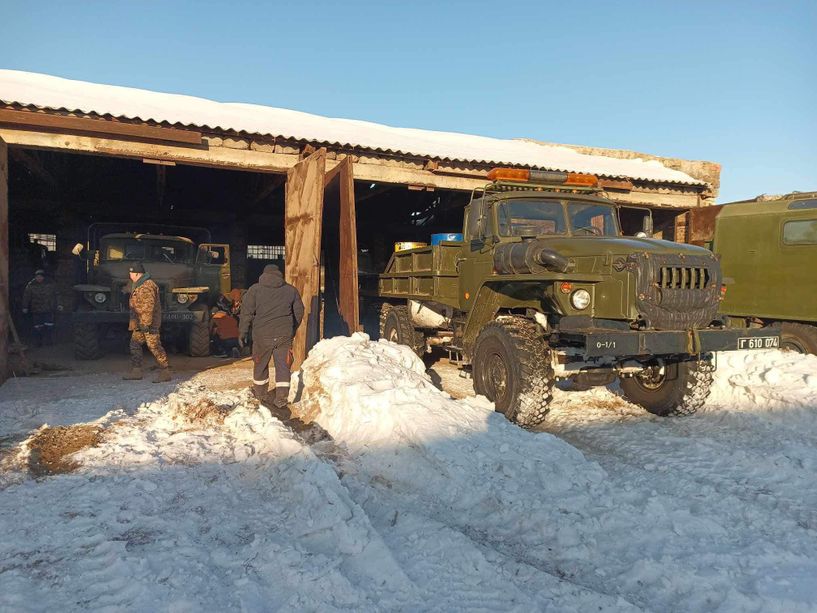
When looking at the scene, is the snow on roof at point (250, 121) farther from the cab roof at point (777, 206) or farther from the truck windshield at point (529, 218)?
the truck windshield at point (529, 218)

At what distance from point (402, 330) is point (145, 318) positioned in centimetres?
365

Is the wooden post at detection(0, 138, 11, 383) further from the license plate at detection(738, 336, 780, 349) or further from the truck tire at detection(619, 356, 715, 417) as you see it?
the license plate at detection(738, 336, 780, 349)

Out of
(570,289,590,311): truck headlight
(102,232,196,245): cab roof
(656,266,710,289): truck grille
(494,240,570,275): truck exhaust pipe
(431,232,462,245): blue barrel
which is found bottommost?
(570,289,590,311): truck headlight

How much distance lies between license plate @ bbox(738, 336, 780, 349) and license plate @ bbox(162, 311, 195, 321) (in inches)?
322

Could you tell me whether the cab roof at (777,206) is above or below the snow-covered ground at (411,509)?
above

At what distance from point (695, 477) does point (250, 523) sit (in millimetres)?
3107

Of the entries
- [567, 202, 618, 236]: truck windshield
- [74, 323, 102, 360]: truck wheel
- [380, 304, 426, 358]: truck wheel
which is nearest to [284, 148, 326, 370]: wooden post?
[380, 304, 426, 358]: truck wheel

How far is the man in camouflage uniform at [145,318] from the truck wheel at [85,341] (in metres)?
2.20

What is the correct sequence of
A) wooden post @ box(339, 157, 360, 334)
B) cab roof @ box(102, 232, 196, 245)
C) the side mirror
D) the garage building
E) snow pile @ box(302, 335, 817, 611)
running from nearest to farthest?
snow pile @ box(302, 335, 817, 611), the side mirror, the garage building, wooden post @ box(339, 157, 360, 334), cab roof @ box(102, 232, 196, 245)

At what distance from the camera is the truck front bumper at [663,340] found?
454 centimetres

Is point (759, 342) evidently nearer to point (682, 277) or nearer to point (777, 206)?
point (682, 277)

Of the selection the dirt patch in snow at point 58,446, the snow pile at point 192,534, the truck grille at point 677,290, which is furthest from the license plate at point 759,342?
the dirt patch in snow at point 58,446

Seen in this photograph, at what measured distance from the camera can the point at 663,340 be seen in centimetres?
464

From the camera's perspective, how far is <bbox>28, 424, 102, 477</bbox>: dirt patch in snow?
3.99m
